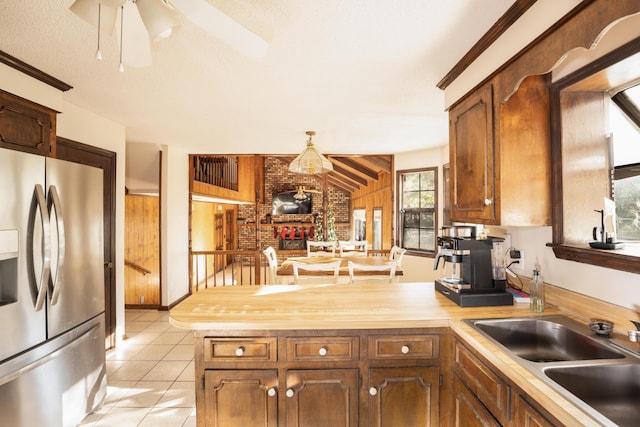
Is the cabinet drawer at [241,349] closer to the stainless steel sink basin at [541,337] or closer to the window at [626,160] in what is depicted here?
the stainless steel sink basin at [541,337]

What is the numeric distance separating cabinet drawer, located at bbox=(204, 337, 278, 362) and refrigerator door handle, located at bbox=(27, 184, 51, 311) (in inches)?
39.6

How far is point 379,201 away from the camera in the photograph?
301 inches

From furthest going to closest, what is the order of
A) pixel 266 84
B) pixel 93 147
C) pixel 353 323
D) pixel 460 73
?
pixel 93 147
pixel 266 84
pixel 460 73
pixel 353 323

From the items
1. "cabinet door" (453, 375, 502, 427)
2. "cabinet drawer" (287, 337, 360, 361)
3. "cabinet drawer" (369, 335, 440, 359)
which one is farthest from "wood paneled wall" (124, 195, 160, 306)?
"cabinet door" (453, 375, 502, 427)

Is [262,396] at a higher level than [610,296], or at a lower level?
lower

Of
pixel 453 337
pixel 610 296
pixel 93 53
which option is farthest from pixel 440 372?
pixel 93 53

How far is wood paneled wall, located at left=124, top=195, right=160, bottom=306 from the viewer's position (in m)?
4.73

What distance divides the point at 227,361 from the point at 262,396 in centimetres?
25

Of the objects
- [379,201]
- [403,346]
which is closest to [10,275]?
[403,346]

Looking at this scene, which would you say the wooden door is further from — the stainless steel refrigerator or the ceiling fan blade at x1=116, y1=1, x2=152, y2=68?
the ceiling fan blade at x1=116, y1=1, x2=152, y2=68

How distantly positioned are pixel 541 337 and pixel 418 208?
3.66 meters

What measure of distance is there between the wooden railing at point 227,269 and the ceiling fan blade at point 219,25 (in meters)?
3.84

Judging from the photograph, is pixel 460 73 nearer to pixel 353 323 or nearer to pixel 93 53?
pixel 353 323

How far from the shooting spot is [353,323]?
1.57m
